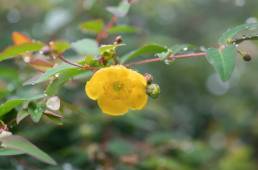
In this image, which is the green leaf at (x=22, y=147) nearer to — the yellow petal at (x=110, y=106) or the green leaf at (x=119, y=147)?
the yellow petal at (x=110, y=106)

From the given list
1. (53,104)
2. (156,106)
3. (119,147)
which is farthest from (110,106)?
(156,106)

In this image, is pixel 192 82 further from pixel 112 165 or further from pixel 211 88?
pixel 112 165

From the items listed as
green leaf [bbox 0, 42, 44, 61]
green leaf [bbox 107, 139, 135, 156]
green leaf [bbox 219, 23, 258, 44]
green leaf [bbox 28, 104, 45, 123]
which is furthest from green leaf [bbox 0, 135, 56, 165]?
green leaf [bbox 107, 139, 135, 156]

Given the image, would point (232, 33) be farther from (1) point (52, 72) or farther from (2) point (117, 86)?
(1) point (52, 72)

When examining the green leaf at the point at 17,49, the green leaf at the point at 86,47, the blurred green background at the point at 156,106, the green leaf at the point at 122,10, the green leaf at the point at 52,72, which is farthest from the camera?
the blurred green background at the point at 156,106

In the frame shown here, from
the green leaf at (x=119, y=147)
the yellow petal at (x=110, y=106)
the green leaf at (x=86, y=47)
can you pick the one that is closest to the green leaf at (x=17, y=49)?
the green leaf at (x=86, y=47)

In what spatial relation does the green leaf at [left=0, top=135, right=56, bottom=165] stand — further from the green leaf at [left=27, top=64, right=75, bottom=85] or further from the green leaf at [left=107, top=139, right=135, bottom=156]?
the green leaf at [left=107, top=139, right=135, bottom=156]
